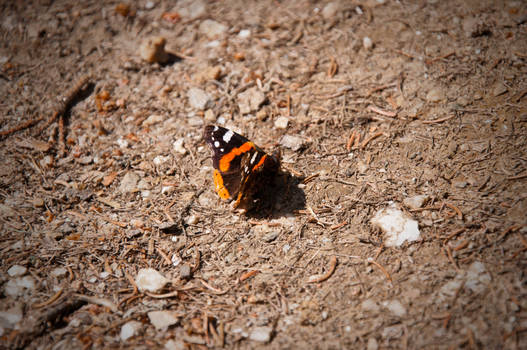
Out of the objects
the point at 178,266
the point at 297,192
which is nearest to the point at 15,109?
the point at 178,266

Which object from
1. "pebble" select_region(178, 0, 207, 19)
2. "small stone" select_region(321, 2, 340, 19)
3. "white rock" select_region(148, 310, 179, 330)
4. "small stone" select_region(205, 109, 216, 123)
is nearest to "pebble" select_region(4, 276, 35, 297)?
"white rock" select_region(148, 310, 179, 330)

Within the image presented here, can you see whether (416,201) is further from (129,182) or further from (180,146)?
(129,182)

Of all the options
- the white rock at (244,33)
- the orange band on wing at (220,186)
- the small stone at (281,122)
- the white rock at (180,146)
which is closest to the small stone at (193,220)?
the orange band on wing at (220,186)

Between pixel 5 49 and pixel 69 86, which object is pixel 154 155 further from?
pixel 5 49

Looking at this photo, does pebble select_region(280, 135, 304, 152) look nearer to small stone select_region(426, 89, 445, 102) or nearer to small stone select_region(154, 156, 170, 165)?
small stone select_region(154, 156, 170, 165)

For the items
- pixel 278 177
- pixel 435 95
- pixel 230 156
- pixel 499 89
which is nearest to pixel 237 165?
pixel 230 156

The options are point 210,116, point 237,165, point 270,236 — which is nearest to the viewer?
point 270,236
